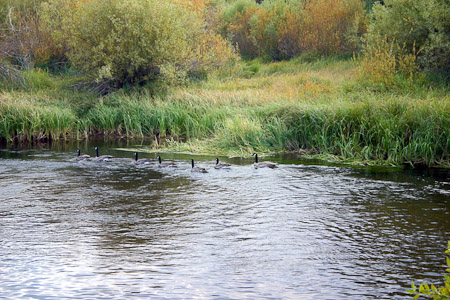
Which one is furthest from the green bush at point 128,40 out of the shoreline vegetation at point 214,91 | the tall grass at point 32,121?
the tall grass at point 32,121

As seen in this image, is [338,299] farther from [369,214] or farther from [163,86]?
[163,86]

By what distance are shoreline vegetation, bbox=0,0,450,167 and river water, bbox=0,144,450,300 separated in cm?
220

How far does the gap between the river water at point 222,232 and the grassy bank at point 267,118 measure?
1622mm

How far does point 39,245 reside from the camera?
30.8 feet

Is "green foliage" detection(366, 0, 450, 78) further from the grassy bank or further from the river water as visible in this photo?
the river water

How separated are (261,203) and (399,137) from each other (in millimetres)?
6502

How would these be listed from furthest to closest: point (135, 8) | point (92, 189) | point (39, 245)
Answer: point (135, 8) → point (92, 189) → point (39, 245)

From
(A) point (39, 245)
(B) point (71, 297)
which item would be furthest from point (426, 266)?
(A) point (39, 245)

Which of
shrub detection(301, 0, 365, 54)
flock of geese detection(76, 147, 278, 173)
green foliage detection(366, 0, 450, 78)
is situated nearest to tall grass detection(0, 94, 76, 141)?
flock of geese detection(76, 147, 278, 173)

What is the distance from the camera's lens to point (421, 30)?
2530 cm

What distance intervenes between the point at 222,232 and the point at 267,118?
10.7m

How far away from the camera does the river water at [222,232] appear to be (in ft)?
25.7

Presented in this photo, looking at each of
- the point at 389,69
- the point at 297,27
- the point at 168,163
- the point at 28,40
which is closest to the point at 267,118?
the point at 168,163

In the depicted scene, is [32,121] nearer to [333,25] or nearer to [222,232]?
[222,232]
